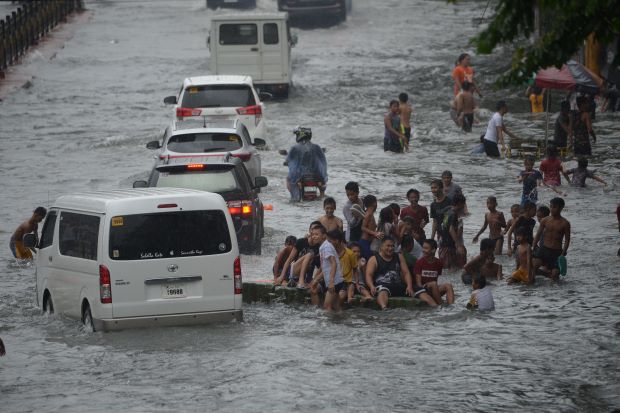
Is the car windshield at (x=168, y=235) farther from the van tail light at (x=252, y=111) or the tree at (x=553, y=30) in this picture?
the van tail light at (x=252, y=111)

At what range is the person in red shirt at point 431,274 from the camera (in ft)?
52.9

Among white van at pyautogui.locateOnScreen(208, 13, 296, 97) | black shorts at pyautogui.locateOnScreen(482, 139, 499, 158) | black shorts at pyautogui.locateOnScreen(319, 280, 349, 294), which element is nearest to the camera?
black shorts at pyautogui.locateOnScreen(319, 280, 349, 294)

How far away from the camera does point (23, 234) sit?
65.1 feet

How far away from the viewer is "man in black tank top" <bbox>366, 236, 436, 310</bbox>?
52.9 feet

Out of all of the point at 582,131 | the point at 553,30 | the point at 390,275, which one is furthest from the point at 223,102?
the point at 553,30

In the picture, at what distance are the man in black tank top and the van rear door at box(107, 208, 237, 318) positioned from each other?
2.42 metres

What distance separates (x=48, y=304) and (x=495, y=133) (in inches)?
565

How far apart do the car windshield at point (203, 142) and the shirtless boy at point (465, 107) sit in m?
9.49

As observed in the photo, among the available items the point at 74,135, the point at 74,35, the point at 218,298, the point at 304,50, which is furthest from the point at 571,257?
the point at 74,35

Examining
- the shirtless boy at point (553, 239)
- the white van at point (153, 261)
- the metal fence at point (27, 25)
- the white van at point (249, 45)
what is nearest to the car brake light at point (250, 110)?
the white van at point (249, 45)

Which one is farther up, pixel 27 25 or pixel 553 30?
pixel 553 30

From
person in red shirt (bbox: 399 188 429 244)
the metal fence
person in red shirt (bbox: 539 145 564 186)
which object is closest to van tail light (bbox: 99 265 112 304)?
person in red shirt (bbox: 399 188 429 244)

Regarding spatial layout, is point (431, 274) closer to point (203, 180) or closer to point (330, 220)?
point (330, 220)

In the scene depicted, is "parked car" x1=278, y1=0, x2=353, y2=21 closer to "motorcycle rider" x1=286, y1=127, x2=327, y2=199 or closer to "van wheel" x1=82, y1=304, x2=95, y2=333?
"motorcycle rider" x1=286, y1=127, x2=327, y2=199
